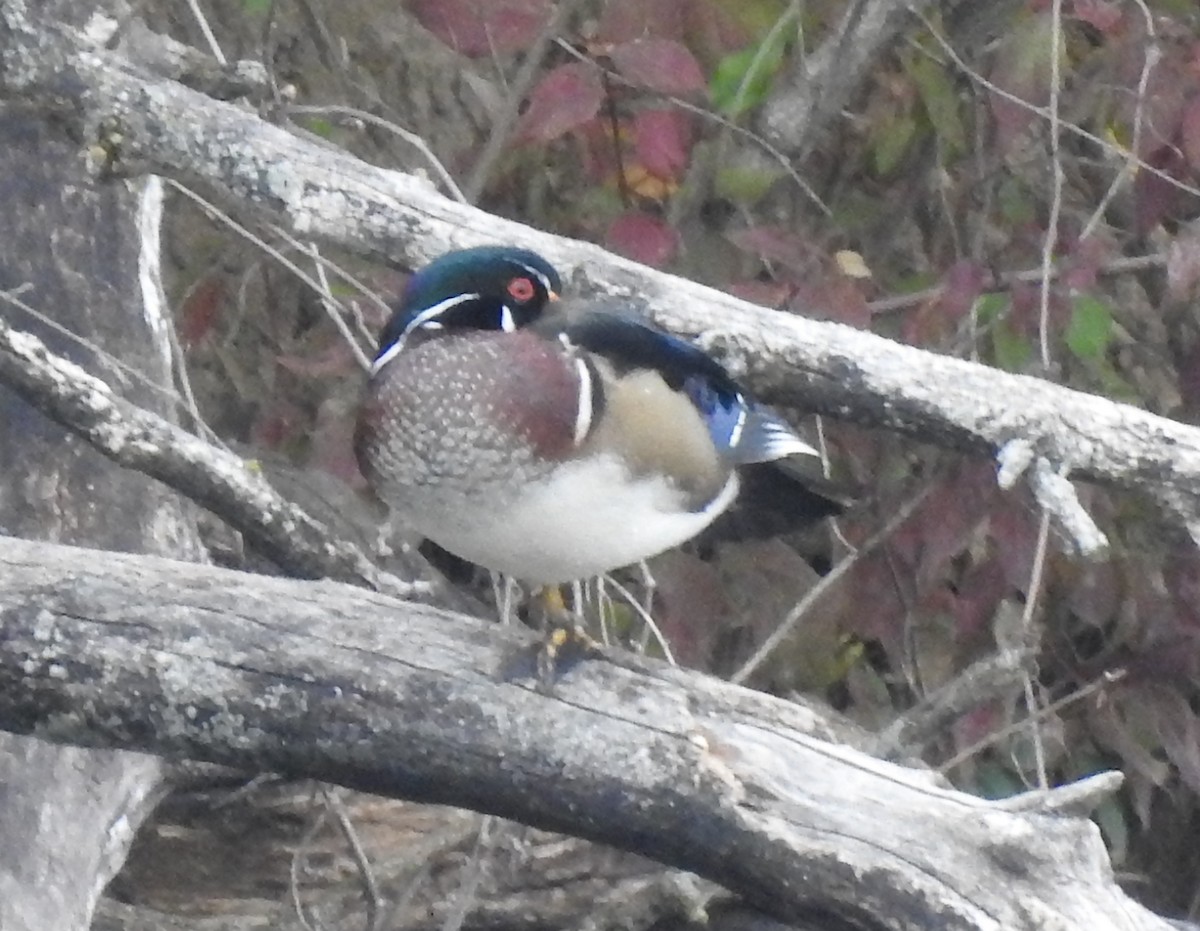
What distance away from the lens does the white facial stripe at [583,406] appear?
135cm

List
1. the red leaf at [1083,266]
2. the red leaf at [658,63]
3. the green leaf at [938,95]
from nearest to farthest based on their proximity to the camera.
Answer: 1. the red leaf at [658,63]
2. the red leaf at [1083,266]
3. the green leaf at [938,95]

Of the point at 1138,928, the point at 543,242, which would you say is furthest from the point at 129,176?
the point at 1138,928

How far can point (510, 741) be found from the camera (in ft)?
4.46

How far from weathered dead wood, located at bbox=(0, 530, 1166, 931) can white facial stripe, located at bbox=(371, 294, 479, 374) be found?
0.21m

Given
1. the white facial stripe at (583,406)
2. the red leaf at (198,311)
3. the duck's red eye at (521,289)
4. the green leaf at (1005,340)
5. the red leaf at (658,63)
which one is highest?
the red leaf at (658,63)

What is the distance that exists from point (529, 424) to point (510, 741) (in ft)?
0.83

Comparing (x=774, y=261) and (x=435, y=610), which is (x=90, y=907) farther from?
(x=774, y=261)

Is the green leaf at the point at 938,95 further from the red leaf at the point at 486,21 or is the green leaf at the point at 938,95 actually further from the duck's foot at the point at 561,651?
the duck's foot at the point at 561,651

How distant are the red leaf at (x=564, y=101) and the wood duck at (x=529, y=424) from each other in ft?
1.74

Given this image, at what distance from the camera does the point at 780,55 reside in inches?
86.1

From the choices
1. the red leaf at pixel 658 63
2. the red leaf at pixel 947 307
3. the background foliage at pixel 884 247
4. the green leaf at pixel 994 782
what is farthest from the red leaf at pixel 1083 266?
the green leaf at pixel 994 782

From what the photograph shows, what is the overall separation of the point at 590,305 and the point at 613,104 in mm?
845

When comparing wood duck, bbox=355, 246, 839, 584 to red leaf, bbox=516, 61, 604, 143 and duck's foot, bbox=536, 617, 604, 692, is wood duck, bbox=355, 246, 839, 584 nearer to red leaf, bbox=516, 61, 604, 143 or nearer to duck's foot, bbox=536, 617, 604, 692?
duck's foot, bbox=536, 617, 604, 692

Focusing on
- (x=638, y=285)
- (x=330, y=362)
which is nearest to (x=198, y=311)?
(x=330, y=362)
